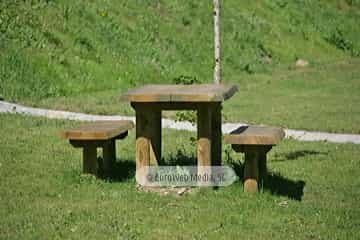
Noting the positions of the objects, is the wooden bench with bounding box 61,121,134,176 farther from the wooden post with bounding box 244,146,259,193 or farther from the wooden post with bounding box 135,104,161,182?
the wooden post with bounding box 244,146,259,193

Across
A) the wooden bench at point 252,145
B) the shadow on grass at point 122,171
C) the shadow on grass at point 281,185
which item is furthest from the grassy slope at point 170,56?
the wooden bench at point 252,145

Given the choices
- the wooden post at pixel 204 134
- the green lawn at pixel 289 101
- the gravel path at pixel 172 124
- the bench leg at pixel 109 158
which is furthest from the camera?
the green lawn at pixel 289 101

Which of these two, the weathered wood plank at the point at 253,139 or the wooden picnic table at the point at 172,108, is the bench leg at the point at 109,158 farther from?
the weathered wood plank at the point at 253,139

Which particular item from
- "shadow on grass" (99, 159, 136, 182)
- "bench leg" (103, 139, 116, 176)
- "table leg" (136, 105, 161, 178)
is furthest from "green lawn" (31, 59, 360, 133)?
"table leg" (136, 105, 161, 178)

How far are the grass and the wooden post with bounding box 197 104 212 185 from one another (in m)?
0.42

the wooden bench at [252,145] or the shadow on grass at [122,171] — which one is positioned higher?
the wooden bench at [252,145]

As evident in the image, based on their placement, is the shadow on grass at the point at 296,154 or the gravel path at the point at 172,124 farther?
the gravel path at the point at 172,124

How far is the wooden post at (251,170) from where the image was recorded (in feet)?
31.3

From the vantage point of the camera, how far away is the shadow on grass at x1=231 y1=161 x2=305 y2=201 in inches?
387

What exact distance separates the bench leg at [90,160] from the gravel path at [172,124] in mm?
5216

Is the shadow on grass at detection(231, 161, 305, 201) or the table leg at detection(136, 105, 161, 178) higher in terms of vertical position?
the table leg at detection(136, 105, 161, 178)

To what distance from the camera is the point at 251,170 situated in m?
9.53

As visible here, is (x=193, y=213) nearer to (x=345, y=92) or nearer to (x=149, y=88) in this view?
(x=149, y=88)

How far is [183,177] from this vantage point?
1012 centimetres
